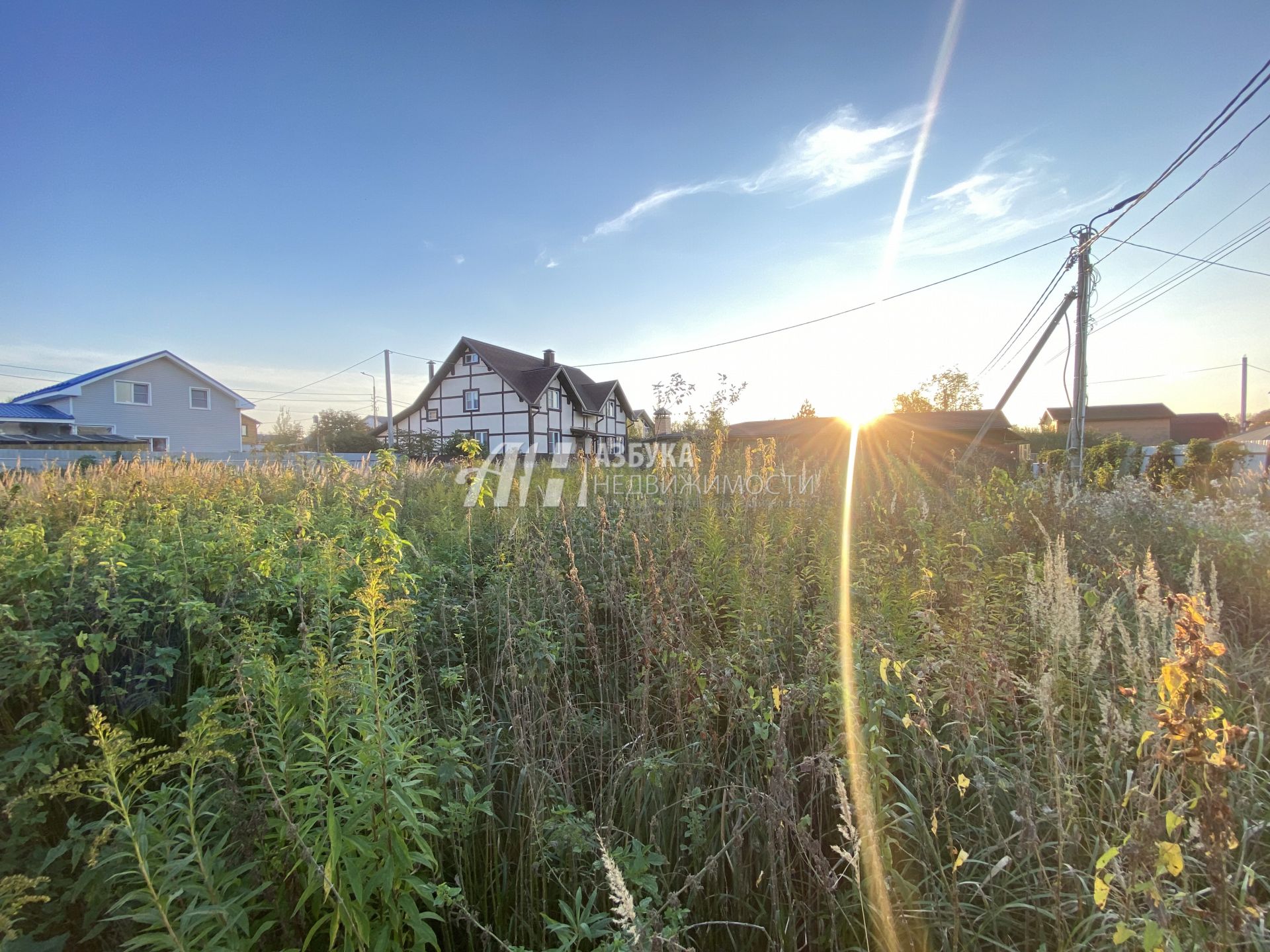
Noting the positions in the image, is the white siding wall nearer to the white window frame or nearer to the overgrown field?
the white window frame

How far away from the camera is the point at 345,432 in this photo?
3472 cm

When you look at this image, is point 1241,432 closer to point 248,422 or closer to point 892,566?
point 892,566

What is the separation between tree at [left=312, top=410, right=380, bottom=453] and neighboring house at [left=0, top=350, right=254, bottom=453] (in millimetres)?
4859

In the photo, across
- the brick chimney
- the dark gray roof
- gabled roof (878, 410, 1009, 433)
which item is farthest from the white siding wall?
gabled roof (878, 410, 1009, 433)

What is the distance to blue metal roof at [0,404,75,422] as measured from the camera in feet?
70.4

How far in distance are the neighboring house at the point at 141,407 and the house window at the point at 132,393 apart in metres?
0.02

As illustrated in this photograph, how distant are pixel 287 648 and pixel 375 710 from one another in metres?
1.06

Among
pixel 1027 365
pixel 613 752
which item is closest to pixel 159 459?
pixel 613 752

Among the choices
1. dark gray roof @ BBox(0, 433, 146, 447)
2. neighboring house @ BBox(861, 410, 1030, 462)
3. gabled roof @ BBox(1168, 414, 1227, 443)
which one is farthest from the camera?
gabled roof @ BBox(1168, 414, 1227, 443)

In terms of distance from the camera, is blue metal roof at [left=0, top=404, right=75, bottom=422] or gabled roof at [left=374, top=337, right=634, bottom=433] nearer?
blue metal roof at [left=0, top=404, right=75, bottom=422]

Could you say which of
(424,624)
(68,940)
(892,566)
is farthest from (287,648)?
(892,566)

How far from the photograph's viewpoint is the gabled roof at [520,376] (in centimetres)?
2428

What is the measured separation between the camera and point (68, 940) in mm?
1470
